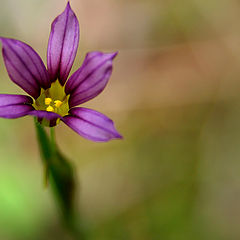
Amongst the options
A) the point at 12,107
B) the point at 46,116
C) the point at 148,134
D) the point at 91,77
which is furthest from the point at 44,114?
the point at 148,134

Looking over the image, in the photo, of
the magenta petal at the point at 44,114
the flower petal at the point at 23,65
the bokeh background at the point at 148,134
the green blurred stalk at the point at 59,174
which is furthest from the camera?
the bokeh background at the point at 148,134

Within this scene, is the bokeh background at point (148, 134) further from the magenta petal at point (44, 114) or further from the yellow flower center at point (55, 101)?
the magenta petal at point (44, 114)

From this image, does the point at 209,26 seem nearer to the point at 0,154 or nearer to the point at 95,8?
the point at 95,8

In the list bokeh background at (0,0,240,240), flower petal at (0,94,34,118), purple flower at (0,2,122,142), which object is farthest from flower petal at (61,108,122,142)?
bokeh background at (0,0,240,240)

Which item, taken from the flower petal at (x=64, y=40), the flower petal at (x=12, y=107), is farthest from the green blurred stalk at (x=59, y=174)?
the flower petal at (x=64, y=40)

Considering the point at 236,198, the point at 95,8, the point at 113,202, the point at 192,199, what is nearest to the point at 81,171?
the point at 113,202
